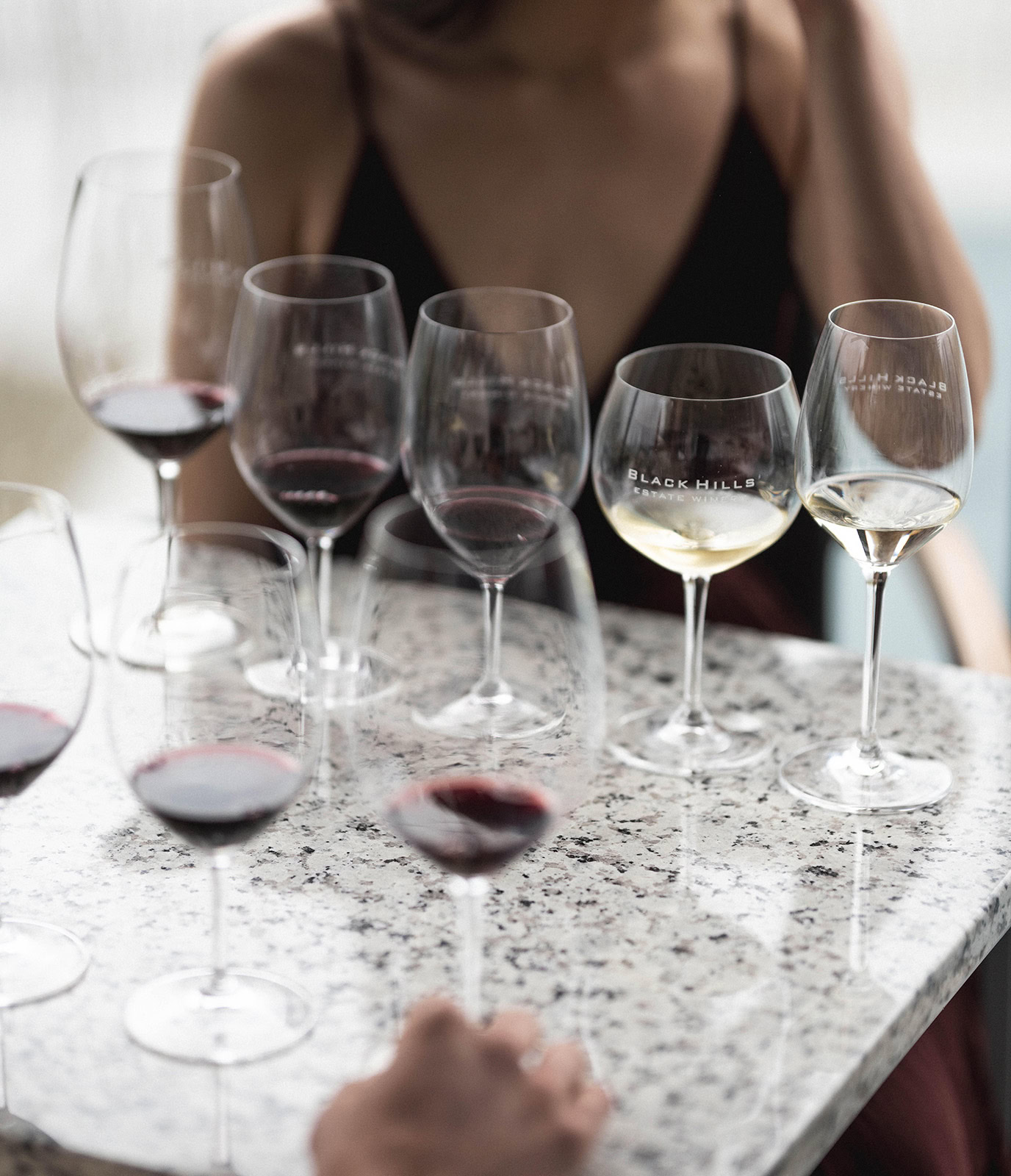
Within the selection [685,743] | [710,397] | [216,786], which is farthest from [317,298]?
[216,786]

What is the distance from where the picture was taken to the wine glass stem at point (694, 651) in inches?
43.8

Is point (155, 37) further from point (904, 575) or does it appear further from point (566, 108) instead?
point (904, 575)

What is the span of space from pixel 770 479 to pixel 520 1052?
1.37ft

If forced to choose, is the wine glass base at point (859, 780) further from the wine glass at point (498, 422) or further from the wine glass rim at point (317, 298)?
the wine glass rim at point (317, 298)

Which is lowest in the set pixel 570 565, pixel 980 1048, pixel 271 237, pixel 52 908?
pixel 980 1048

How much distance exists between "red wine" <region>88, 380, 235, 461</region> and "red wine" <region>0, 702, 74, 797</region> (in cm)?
47

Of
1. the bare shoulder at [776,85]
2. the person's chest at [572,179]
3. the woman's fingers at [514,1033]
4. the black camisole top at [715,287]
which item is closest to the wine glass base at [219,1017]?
the woman's fingers at [514,1033]

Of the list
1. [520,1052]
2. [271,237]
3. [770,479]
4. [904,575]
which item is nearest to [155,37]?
[271,237]

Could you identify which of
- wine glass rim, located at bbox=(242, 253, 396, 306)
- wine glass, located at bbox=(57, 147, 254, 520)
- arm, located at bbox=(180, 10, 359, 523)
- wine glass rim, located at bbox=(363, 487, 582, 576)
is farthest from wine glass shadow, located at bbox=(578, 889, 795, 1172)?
arm, located at bbox=(180, 10, 359, 523)

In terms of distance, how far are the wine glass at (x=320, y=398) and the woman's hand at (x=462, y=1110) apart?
405mm

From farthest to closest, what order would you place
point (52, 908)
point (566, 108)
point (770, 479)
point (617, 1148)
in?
1. point (566, 108)
2. point (770, 479)
3. point (52, 908)
4. point (617, 1148)

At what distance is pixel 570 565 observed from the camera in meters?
0.74

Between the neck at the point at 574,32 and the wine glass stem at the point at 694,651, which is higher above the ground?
the neck at the point at 574,32

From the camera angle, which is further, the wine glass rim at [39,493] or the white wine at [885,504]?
the white wine at [885,504]
